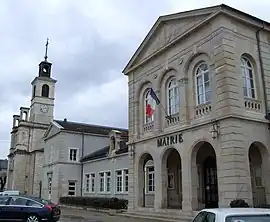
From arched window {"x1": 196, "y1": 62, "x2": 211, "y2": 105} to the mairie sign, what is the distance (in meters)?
2.13

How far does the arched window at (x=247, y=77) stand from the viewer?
16875mm

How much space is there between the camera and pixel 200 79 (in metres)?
18.2

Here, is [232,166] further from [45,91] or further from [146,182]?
[45,91]

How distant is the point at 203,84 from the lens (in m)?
17.9

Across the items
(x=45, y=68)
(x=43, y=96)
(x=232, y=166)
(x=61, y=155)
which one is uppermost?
(x=45, y=68)

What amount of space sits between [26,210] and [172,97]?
32.7ft

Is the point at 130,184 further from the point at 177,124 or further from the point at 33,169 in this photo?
the point at 33,169

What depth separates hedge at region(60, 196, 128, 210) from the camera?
25.7 meters

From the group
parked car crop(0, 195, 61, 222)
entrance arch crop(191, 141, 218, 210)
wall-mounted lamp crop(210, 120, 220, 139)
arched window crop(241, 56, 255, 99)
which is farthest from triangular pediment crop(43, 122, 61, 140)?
arched window crop(241, 56, 255, 99)

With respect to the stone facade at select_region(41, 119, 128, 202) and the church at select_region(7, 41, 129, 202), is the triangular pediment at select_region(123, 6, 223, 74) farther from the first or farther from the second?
the stone facade at select_region(41, 119, 128, 202)

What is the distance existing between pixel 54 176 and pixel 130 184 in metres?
18.3

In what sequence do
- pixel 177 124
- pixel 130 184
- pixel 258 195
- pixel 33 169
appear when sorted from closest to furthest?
pixel 258 195 → pixel 177 124 → pixel 130 184 → pixel 33 169

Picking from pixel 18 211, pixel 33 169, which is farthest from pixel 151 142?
pixel 33 169

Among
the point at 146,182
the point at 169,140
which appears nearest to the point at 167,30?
the point at 169,140
